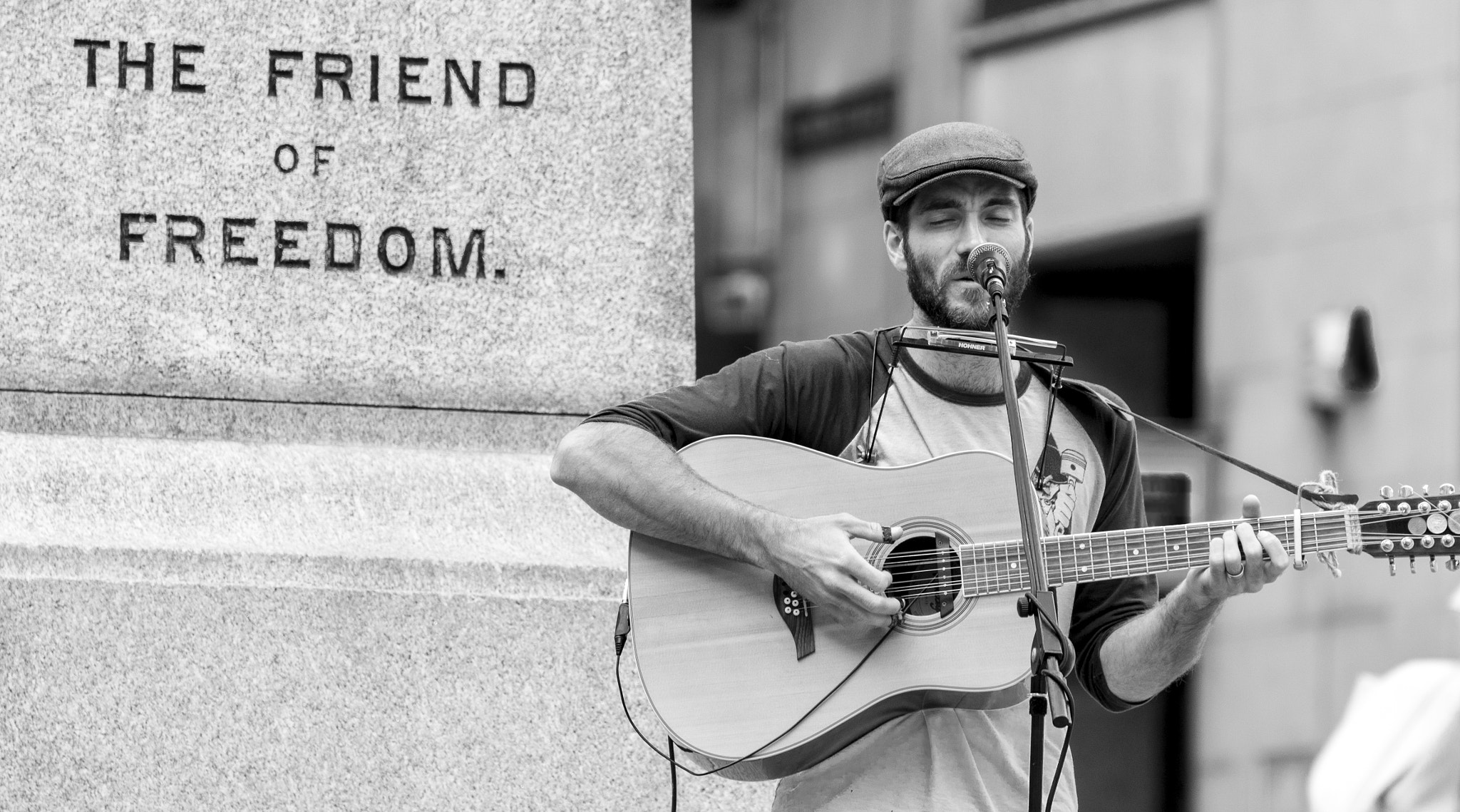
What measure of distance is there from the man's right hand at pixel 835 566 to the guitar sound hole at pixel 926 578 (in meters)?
0.05

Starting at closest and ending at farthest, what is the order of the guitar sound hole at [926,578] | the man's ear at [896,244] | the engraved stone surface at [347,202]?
the guitar sound hole at [926,578] → the man's ear at [896,244] → the engraved stone surface at [347,202]

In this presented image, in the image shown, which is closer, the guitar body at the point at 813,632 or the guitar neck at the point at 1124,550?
the guitar neck at the point at 1124,550

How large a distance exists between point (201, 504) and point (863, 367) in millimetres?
1742

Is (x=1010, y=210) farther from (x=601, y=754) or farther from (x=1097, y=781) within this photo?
(x=1097, y=781)

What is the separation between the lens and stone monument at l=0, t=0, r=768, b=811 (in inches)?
186

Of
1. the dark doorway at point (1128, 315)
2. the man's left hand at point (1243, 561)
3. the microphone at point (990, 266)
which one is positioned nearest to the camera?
the man's left hand at point (1243, 561)

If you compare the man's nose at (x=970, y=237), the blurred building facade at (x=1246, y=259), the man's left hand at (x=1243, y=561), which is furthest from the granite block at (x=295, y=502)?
the blurred building facade at (x=1246, y=259)

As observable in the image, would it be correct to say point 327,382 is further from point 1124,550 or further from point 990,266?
point 1124,550

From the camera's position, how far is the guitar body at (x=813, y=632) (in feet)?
12.4

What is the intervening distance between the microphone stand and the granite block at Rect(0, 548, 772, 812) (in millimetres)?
1486

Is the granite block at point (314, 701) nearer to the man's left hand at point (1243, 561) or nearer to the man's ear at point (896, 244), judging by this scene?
the man's ear at point (896, 244)

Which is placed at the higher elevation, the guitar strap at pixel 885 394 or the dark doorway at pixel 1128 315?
the dark doorway at pixel 1128 315

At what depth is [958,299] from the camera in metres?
3.83

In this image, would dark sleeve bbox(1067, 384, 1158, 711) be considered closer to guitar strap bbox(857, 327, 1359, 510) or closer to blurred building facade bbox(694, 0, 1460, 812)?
guitar strap bbox(857, 327, 1359, 510)
